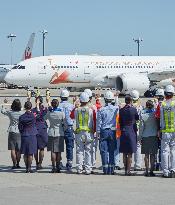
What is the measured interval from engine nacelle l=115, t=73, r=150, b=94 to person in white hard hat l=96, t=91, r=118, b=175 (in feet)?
106

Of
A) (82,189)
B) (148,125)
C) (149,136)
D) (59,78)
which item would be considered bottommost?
(82,189)

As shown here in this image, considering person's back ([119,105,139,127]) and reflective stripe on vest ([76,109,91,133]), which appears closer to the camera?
person's back ([119,105,139,127])

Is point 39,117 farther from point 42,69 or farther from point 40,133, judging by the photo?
point 42,69

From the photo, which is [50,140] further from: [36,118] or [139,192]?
[139,192]

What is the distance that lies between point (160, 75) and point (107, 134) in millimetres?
35843

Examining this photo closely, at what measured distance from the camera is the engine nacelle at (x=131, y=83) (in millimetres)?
45906

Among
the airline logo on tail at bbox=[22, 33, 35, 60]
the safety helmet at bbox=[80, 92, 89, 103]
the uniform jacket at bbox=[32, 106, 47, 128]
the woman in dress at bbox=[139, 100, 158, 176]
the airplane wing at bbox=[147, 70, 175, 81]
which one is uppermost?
the airline logo on tail at bbox=[22, 33, 35, 60]

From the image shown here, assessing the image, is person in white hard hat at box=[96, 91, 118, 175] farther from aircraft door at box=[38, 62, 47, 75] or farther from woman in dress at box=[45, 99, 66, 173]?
aircraft door at box=[38, 62, 47, 75]

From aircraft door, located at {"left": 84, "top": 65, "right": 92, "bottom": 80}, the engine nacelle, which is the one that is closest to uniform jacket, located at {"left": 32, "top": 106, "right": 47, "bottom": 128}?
the engine nacelle

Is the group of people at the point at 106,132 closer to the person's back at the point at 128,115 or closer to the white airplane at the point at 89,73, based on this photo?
the person's back at the point at 128,115

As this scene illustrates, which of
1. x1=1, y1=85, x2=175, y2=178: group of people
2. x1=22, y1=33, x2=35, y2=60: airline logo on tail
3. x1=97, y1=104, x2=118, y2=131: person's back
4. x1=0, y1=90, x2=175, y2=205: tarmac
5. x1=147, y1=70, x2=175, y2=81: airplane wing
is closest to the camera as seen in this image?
x1=0, y1=90, x2=175, y2=205: tarmac

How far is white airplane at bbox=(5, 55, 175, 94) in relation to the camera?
46062mm

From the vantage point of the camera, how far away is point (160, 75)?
159ft

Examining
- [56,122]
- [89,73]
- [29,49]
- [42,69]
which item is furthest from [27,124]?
[29,49]
